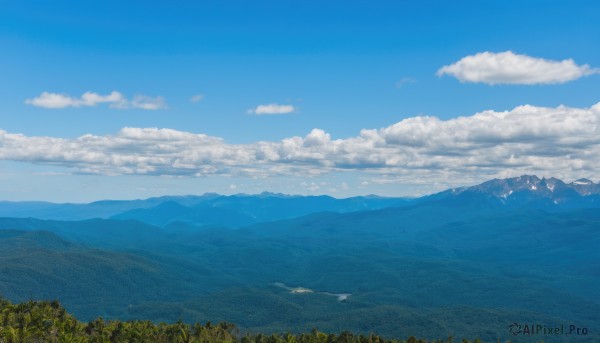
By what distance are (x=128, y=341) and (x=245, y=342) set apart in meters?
32.5

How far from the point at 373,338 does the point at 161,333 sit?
6096 cm

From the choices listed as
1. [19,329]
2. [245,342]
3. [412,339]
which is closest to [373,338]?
[412,339]

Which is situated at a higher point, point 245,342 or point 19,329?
point 19,329

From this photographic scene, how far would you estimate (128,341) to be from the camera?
13125 centimetres

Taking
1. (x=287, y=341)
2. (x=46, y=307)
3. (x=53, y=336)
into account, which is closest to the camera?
(x=53, y=336)

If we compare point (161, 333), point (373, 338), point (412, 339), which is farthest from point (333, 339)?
point (161, 333)

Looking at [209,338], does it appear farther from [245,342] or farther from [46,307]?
[46,307]

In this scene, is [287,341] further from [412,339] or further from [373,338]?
[412,339]

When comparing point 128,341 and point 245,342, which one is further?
point 245,342

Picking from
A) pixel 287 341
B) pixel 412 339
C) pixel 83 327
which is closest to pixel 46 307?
pixel 83 327

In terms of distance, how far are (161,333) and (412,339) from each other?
71229 millimetres

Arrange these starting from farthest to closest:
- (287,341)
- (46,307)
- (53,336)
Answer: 1. (46,307)
2. (287,341)
3. (53,336)

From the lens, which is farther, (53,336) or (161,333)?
(161,333)

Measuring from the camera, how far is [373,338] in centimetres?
14475
